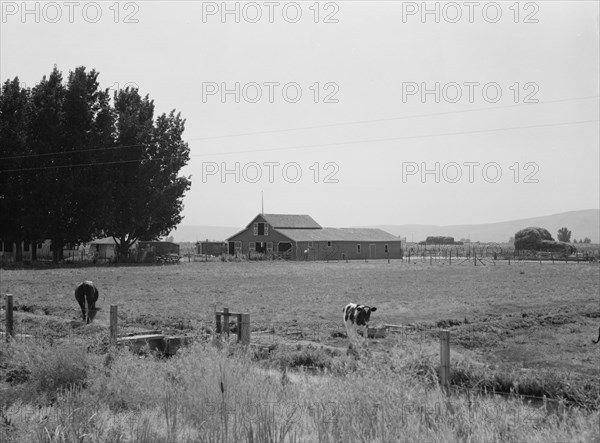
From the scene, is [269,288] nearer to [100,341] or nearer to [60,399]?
[100,341]

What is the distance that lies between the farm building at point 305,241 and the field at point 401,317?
4213 cm

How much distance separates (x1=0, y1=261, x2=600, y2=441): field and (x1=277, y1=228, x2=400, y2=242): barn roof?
143ft

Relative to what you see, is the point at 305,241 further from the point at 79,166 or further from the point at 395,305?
the point at 395,305

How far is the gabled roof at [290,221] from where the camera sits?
274 ft

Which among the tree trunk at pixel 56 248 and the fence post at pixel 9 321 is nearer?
the fence post at pixel 9 321

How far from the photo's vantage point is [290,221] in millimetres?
87125

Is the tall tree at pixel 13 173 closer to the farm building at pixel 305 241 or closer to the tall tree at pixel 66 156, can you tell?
the tall tree at pixel 66 156

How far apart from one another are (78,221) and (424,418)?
54757mm

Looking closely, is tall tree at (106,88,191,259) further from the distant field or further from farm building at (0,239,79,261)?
the distant field

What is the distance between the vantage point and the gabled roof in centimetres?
8359

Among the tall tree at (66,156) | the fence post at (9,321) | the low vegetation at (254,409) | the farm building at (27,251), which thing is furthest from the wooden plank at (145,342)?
the farm building at (27,251)

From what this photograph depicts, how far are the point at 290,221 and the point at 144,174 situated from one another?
1139 inches

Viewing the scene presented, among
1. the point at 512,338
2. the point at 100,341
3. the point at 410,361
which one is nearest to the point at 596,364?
the point at 512,338

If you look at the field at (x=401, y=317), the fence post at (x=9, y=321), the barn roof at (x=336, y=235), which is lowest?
the field at (x=401, y=317)
